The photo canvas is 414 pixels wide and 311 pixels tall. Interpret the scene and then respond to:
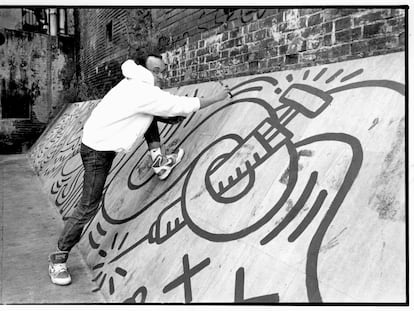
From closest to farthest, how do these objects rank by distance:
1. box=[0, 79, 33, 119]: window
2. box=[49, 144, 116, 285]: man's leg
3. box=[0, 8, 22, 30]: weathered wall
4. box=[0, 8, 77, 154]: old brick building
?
box=[49, 144, 116, 285]: man's leg < box=[0, 8, 22, 30]: weathered wall < box=[0, 79, 33, 119]: window < box=[0, 8, 77, 154]: old brick building

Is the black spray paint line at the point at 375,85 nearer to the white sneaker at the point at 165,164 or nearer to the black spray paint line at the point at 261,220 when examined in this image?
the black spray paint line at the point at 261,220

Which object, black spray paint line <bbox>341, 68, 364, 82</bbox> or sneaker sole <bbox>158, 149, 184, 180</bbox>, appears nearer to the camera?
black spray paint line <bbox>341, 68, 364, 82</bbox>

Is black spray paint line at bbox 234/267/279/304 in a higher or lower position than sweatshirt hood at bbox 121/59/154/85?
lower

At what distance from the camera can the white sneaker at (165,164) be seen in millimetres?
3340

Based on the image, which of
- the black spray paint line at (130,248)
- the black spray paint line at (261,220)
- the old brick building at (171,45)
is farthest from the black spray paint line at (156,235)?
the old brick building at (171,45)

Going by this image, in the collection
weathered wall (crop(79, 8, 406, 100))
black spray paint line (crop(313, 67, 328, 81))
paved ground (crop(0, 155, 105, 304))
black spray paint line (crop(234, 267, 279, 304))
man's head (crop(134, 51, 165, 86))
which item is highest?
weathered wall (crop(79, 8, 406, 100))

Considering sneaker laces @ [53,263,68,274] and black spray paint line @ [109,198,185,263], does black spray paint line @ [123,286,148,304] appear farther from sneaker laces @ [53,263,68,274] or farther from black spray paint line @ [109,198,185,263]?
sneaker laces @ [53,263,68,274]

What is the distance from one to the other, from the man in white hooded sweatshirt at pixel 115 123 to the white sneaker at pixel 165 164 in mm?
456

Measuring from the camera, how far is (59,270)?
Answer: 9.91 feet

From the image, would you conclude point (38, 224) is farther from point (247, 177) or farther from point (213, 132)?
point (247, 177)

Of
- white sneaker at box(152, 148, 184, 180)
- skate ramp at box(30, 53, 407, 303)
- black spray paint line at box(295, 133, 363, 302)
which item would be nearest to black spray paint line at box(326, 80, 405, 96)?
skate ramp at box(30, 53, 407, 303)

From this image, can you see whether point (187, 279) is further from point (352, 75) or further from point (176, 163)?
point (352, 75)

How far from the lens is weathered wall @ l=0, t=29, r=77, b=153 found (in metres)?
6.02

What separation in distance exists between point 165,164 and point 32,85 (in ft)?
15.7
